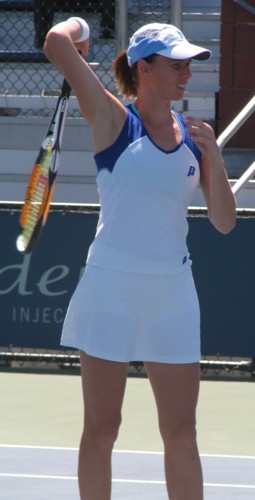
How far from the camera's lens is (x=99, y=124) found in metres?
3.71

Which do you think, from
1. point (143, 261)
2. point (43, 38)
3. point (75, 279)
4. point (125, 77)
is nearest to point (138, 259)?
point (143, 261)

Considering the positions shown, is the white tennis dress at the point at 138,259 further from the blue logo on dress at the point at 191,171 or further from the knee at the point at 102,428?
the knee at the point at 102,428

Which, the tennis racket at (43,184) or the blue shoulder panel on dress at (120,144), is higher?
the blue shoulder panel on dress at (120,144)

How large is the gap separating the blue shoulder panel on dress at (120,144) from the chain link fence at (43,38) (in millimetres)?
8453

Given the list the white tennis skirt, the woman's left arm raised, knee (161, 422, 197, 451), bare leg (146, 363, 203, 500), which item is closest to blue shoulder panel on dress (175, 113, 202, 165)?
the woman's left arm raised

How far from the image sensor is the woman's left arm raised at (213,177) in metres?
3.75

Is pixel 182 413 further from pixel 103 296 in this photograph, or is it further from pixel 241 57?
pixel 241 57

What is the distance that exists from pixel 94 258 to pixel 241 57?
890 centimetres

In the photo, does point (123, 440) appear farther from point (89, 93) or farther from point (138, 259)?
point (89, 93)

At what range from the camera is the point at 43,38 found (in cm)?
1239

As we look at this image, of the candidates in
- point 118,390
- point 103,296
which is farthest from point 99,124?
point 118,390

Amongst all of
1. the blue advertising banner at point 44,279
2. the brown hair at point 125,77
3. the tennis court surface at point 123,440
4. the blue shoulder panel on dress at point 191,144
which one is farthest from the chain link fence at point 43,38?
the blue shoulder panel on dress at point 191,144

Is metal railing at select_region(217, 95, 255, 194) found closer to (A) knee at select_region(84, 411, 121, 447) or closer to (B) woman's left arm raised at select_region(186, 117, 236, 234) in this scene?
(B) woman's left arm raised at select_region(186, 117, 236, 234)

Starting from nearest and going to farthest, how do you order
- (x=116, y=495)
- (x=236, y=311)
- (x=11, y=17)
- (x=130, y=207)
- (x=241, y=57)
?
(x=130, y=207)
(x=116, y=495)
(x=236, y=311)
(x=241, y=57)
(x=11, y=17)
